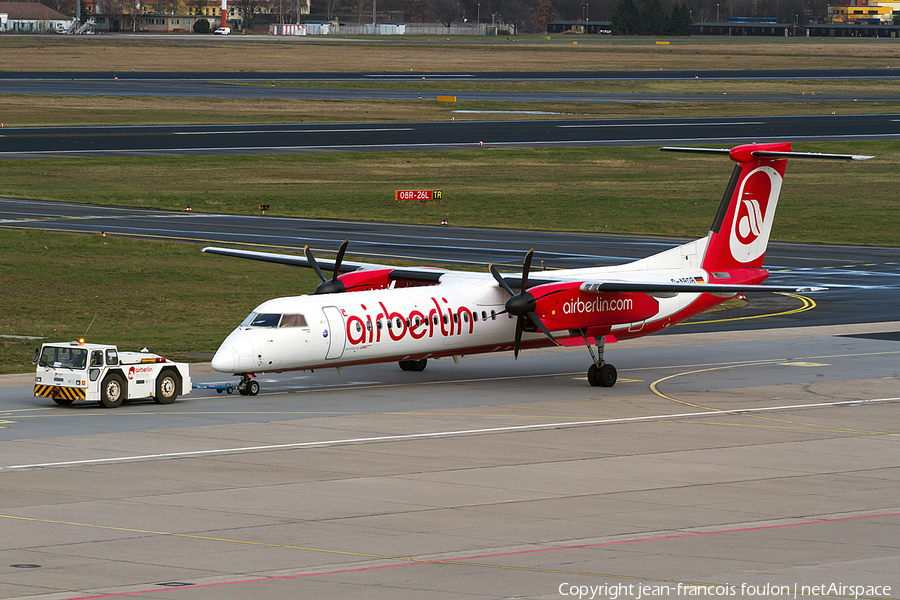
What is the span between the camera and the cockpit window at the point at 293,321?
32.9 m

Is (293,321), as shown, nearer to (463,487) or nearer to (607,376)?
(607,376)

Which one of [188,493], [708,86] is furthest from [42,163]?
[708,86]

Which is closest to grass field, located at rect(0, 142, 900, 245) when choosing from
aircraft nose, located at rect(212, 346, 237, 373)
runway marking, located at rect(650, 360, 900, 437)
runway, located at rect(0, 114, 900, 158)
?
runway, located at rect(0, 114, 900, 158)

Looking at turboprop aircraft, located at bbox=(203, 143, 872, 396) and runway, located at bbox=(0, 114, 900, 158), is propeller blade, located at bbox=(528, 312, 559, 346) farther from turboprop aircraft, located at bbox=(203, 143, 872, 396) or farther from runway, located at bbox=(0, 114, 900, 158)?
runway, located at bbox=(0, 114, 900, 158)

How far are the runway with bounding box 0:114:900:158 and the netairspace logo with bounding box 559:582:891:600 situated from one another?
84.7 meters

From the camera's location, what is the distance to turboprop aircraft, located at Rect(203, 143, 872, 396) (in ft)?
109

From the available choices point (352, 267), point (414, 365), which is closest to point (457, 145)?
point (352, 267)

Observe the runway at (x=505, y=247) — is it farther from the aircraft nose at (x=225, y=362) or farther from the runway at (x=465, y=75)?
the runway at (x=465, y=75)

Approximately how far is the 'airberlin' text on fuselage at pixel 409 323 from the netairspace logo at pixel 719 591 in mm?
17928

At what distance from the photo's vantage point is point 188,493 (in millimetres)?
23203

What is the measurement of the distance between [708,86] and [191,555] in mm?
150893

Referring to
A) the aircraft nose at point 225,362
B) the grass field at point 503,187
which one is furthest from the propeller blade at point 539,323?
the grass field at point 503,187

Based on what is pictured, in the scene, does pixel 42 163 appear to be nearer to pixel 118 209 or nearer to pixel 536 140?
pixel 118 209

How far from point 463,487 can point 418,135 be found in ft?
291
